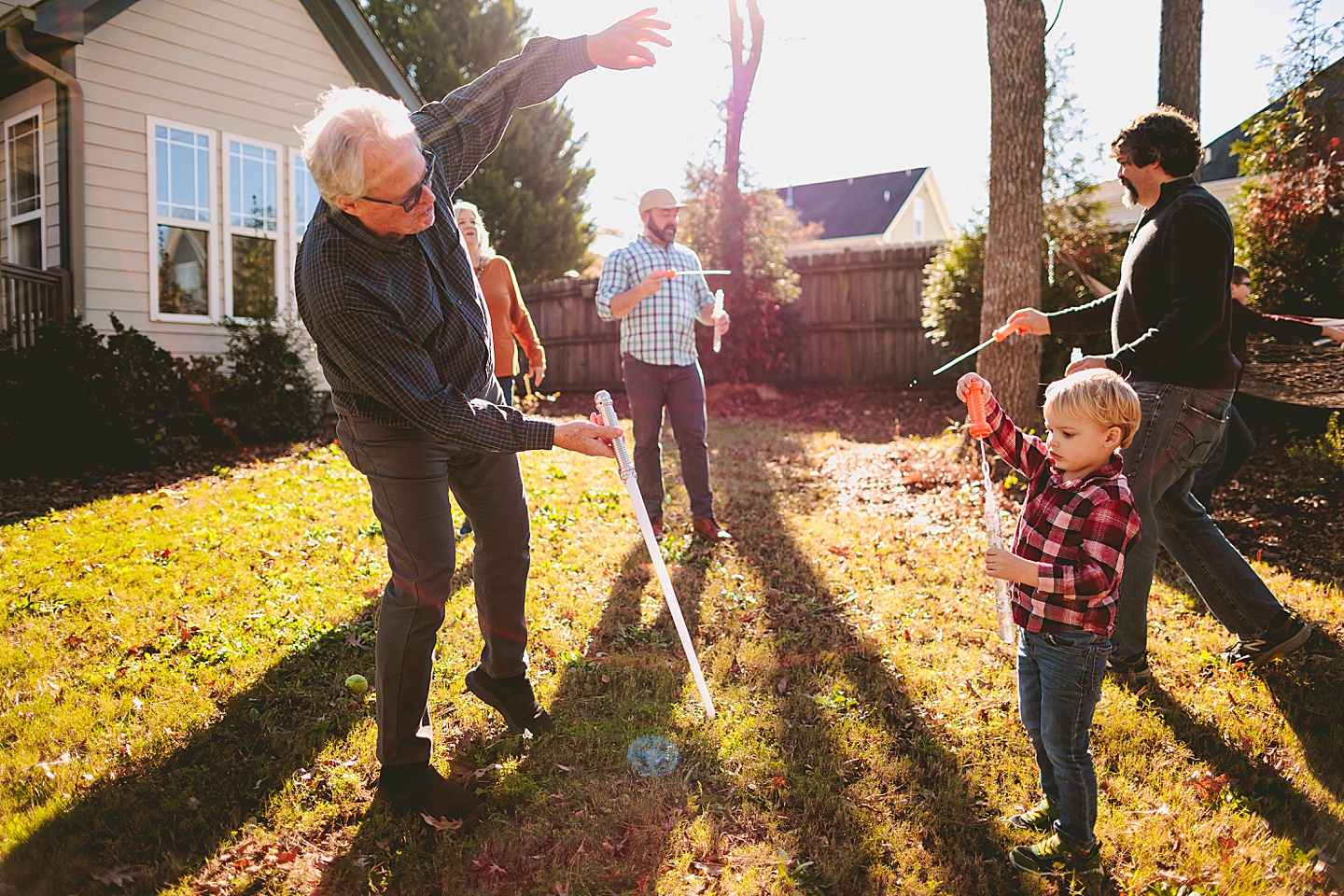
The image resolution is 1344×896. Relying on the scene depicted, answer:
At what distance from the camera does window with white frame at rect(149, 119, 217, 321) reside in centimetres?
862

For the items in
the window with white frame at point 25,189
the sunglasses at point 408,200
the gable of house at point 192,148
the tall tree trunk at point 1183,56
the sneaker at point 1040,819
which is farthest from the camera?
the window with white frame at point 25,189

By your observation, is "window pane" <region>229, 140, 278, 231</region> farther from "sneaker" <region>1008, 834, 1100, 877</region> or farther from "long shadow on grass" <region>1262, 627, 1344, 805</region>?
"long shadow on grass" <region>1262, 627, 1344, 805</region>

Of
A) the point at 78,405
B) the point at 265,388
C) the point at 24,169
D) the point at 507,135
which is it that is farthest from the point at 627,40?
the point at 507,135

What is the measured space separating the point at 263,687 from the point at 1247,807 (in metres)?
3.59

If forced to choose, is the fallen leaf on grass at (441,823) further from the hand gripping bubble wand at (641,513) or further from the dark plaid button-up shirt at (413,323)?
the dark plaid button-up shirt at (413,323)

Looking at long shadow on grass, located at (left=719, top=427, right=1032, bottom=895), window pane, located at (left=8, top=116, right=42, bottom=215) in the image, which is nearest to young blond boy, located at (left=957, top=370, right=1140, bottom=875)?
long shadow on grass, located at (left=719, top=427, right=1032, bottom=895)

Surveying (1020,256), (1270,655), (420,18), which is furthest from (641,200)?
(420,18)

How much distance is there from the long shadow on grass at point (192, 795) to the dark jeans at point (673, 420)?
243 cm

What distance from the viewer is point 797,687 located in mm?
3408

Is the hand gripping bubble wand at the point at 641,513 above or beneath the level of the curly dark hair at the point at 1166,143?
beneath

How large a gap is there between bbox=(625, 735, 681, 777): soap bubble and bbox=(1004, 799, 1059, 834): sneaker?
1.10 meters

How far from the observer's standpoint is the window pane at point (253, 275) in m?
9.25

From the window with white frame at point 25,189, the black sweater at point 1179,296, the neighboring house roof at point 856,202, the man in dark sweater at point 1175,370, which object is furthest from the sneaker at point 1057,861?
the neighboring house roof at point 856,202

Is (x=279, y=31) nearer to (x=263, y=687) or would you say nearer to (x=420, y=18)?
(x=263, y=687)
